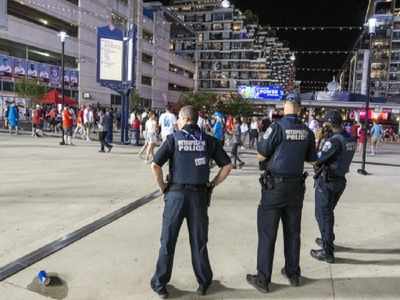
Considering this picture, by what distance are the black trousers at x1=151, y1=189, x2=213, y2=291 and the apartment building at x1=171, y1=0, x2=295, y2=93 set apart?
312 ft

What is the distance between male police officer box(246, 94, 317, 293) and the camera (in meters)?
3.65

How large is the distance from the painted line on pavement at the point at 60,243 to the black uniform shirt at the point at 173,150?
197cm

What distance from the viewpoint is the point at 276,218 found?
368cm

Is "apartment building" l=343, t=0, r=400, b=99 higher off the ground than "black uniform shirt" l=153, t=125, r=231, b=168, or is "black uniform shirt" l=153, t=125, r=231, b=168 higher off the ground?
"apartment building" l=343, t=0, r=400, b=99

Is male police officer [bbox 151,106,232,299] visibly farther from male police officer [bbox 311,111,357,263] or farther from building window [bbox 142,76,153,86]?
building window [bbox 142,76,153,86]

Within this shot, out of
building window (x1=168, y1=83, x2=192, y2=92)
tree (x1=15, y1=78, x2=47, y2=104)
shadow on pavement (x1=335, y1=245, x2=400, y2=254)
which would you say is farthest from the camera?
building window (x1=168, y1=83, x2=192, y2=92)

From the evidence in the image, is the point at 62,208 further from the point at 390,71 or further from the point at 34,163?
the point at 390,71

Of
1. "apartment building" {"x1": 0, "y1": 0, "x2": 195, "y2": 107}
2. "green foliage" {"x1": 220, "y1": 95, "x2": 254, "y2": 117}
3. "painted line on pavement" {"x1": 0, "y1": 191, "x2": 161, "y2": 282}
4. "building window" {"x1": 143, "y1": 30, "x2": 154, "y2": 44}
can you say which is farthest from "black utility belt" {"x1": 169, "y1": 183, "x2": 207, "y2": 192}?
"building window" {"x1": 143, "y1": 30, "x2": 154, "y2": 44}

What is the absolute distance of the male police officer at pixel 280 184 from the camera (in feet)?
12.0

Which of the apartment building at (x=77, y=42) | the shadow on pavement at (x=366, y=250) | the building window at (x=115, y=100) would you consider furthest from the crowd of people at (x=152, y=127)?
the building window at (x=115, y=100)

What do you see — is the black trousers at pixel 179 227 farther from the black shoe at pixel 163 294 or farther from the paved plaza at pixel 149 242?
the paved plaza at pixel 149 242

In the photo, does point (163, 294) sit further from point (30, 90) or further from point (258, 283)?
point (30, 90)

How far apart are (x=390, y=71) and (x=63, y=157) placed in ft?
376

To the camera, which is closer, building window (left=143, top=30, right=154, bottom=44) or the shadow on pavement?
the shadow on pavement
